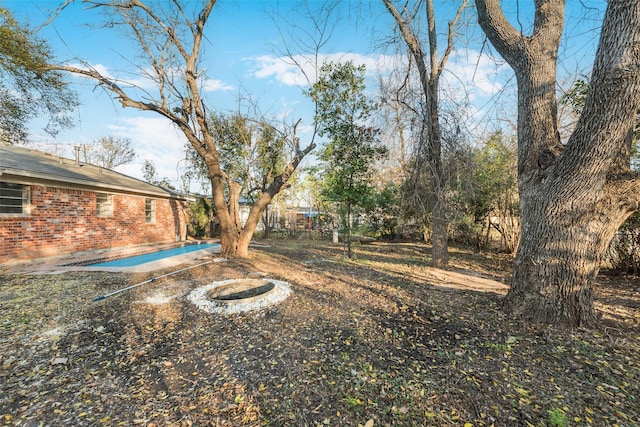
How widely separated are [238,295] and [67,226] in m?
6.96

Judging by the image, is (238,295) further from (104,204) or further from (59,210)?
(104,204)

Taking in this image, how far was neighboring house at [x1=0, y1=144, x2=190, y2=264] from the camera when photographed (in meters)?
6.45

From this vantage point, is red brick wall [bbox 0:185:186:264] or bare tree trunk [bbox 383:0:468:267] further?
red brick wall [bbox 0:185:186:264]

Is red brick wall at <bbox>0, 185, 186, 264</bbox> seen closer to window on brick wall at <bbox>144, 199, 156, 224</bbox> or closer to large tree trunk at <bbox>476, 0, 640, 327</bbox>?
window on brick wall at <bbox>144, 199, 156, 224</bbox>

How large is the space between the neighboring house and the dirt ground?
11.2ft

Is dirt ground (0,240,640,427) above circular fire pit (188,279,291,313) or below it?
below

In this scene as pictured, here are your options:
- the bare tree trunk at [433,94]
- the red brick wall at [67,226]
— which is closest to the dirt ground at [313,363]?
the bare tree trunk at [433,94]

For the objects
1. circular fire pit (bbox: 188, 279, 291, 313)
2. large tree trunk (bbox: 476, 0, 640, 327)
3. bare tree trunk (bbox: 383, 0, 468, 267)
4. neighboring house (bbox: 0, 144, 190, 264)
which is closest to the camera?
large tree trunk (bbox: 476, 0, 640, 327)

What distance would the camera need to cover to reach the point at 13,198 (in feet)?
21.4

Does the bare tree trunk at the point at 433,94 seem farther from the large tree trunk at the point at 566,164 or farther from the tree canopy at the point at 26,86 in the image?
the tree canopy at the point at 26,86

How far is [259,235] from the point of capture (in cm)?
1684

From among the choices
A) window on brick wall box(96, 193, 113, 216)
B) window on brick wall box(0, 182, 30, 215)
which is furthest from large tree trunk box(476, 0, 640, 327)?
window on brick wall box(96, 193, 113, 216)

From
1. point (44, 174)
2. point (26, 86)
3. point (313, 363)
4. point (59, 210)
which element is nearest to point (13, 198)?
point (44, 174)

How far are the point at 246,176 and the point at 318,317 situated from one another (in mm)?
12186
